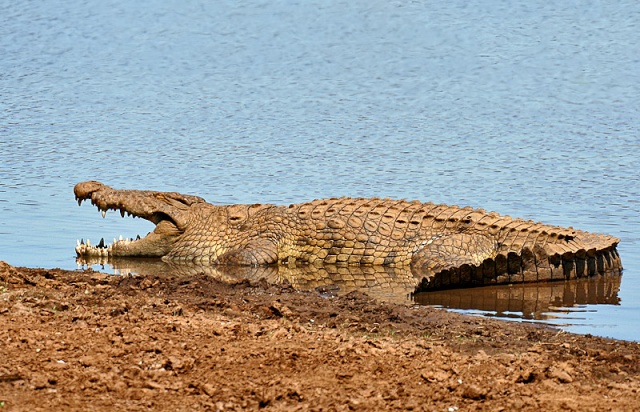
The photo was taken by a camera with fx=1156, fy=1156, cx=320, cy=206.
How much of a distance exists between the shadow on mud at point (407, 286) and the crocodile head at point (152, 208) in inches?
7.5

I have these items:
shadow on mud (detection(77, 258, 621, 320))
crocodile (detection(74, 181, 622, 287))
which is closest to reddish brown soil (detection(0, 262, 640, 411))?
shadow on mud (detection(77, 258, 621, 320))

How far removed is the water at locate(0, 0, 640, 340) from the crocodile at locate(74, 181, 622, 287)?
1.55ft

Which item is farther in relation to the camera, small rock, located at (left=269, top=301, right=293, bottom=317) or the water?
the water

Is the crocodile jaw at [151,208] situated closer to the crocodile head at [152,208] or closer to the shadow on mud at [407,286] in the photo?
the crocodile head at [152,208]

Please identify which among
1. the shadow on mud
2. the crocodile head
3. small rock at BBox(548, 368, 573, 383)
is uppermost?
the crocodile head

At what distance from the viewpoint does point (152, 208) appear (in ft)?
39.8

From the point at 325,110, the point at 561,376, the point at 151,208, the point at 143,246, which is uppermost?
the point at 325,110

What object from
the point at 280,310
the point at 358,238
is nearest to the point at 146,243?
the point at 358,238

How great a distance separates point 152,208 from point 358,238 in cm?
225

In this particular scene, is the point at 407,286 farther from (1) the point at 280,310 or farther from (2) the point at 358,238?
(1) the point at 280,310

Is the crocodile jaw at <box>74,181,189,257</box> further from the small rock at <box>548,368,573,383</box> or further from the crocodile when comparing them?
the small rock at <box>548,368,573,383</box>

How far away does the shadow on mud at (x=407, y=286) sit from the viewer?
9.30 meters

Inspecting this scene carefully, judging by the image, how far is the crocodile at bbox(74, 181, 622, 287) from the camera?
34.8 ft

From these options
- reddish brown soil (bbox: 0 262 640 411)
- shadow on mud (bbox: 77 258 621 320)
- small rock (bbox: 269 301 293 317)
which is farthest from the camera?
shadow on mud (bbox: 77 258 621 320)
